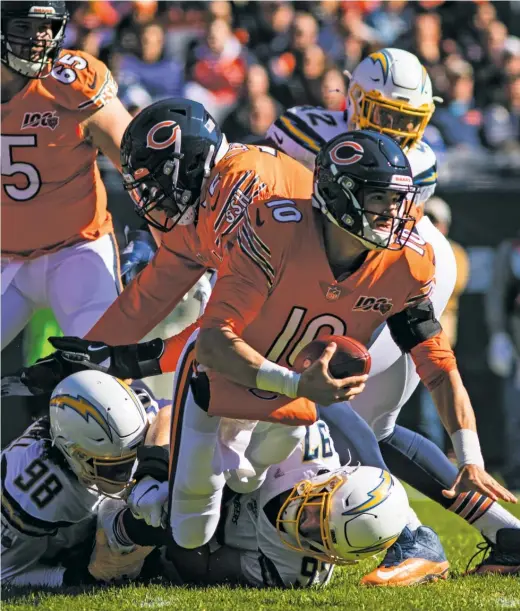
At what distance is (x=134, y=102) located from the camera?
729cm

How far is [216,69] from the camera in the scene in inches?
368

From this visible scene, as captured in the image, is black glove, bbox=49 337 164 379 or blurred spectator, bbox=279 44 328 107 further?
blurred spectator, bbox=279 44 328 107

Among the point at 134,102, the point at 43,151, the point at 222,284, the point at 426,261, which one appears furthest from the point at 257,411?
the point at 134,102

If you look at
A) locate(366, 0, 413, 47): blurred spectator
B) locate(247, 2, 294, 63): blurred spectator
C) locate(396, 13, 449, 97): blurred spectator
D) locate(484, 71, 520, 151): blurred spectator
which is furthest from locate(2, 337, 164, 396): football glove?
locate(366, 0, 413, 47): blurred spectator

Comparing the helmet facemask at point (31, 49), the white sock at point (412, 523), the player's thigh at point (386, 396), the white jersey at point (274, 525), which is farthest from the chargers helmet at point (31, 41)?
the white sock at point (412, 523)

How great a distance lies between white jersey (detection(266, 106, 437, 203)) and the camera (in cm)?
541

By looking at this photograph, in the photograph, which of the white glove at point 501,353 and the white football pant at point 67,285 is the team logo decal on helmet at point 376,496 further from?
the white glove at point 501,353

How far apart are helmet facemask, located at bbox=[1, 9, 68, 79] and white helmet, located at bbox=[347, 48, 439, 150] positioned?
131 cm

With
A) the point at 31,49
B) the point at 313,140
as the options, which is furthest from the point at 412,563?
the point at 31,49

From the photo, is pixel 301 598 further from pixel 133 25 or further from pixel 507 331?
pixel 133 25

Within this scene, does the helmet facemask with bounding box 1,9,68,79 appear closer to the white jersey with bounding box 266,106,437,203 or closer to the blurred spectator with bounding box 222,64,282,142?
the white jersey with bounding box 266,106,437,203

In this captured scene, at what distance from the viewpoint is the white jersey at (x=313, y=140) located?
541 centimetres

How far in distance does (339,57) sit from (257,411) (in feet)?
20.4

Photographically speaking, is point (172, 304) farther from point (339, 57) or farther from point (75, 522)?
point (339, 57)
